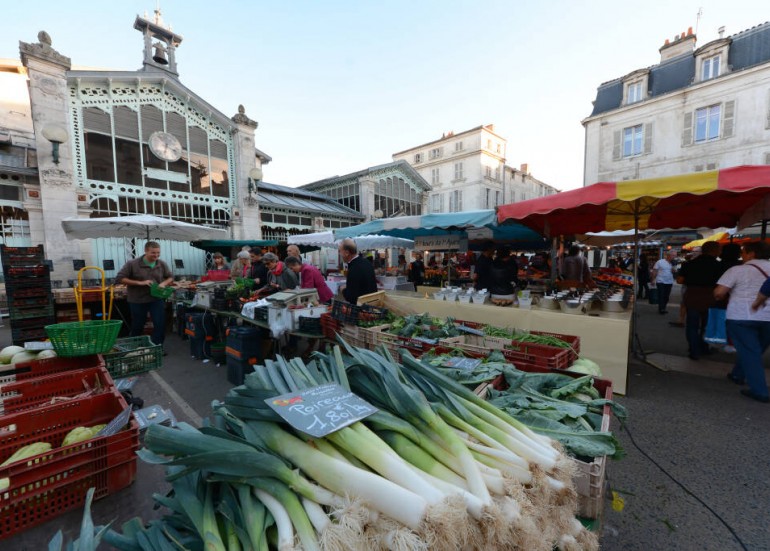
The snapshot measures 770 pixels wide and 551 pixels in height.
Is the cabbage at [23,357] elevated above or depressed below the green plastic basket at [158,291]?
below

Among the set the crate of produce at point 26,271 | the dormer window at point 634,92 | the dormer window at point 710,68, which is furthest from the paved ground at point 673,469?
the dormer window at point 634,92

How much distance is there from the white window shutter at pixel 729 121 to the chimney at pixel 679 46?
4.71 metres

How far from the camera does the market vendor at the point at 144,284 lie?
5508 millimetres

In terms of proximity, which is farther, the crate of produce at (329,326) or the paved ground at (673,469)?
the crate of produce at (329,326)

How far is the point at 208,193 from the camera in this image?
13.9 meters

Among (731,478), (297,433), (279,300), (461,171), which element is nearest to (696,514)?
(731,478)

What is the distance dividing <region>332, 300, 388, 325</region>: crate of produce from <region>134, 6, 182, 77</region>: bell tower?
1670 cm

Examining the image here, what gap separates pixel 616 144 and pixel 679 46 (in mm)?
6539

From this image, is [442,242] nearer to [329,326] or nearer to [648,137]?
[329,326]

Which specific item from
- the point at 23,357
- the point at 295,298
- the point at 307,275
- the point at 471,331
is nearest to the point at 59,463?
the point at 23,357

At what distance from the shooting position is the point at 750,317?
404 cm

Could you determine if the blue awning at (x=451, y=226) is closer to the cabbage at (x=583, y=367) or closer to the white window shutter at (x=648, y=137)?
the cabbage at (x=583, y=367)

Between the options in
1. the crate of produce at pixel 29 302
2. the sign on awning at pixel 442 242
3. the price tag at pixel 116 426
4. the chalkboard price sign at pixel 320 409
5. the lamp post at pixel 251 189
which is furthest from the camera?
the lamp post at pixel 251 189

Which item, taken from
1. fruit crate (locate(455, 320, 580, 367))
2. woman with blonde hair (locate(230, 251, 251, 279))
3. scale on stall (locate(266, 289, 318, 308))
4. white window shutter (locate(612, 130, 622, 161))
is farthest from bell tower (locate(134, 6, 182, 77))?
white window shutter (locate(612, 130, 622, 161))
